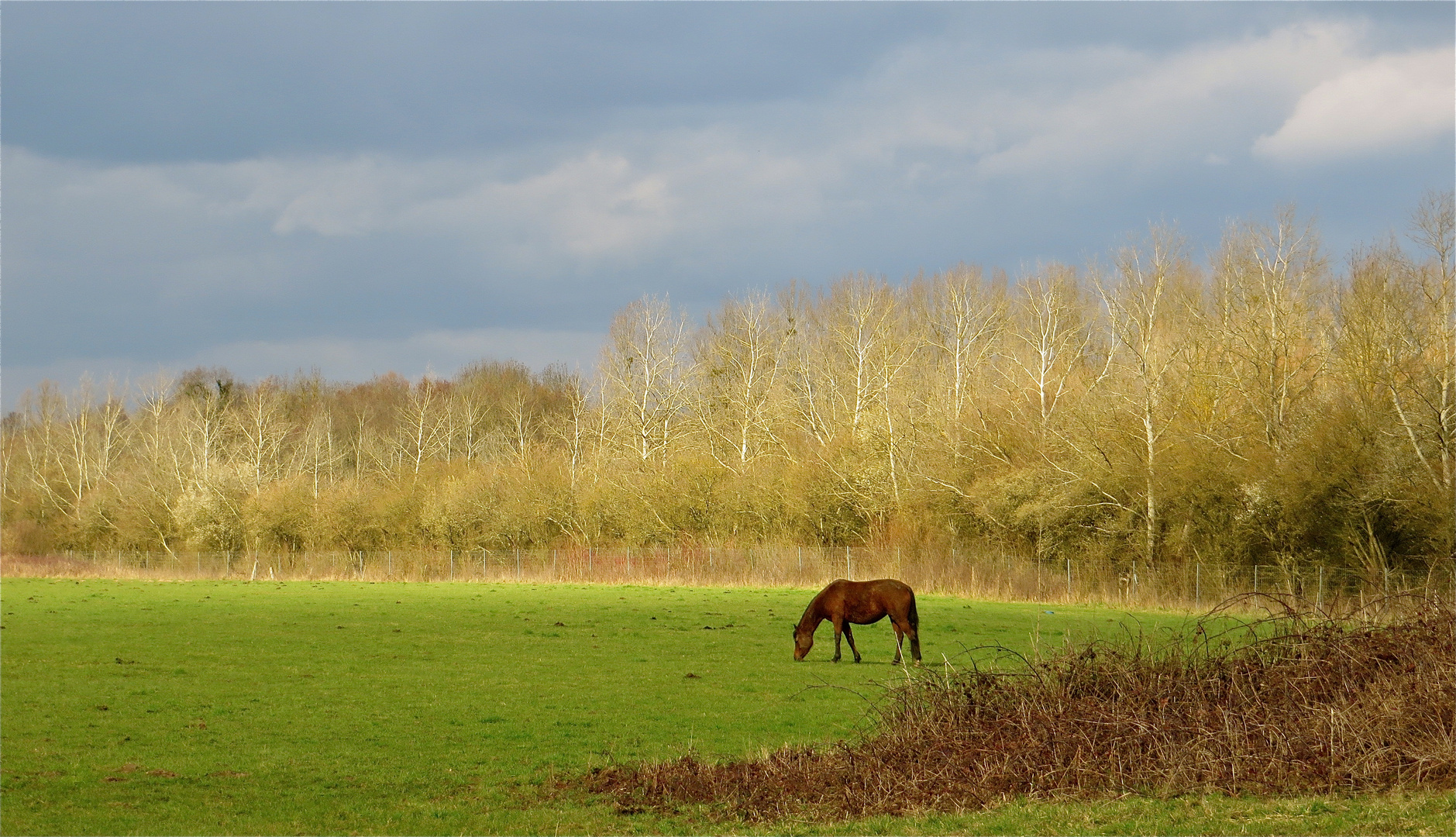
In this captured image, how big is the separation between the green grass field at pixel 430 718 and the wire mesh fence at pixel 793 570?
1004 cm

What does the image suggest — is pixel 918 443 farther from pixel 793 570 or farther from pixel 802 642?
pixel 802 642

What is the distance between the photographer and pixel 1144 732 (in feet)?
36.6

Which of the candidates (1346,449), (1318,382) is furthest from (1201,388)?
(1346,449)

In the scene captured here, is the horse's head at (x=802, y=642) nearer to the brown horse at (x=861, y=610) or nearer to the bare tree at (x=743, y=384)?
the brown horse at (x=861, y=610)

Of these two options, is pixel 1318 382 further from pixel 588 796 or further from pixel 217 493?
pixel 217 493

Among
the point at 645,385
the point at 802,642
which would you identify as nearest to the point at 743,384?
the point at 645,385

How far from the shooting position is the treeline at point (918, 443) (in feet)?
134

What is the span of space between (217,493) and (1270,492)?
71878 mm

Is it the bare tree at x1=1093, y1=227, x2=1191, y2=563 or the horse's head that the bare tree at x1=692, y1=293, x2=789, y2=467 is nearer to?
the bare tree at x1=1093, y1=227, x2=1191, y2=563

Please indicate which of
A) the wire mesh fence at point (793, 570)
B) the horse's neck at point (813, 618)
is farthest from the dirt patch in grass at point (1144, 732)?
the wire mesh fence at point (793, 570)

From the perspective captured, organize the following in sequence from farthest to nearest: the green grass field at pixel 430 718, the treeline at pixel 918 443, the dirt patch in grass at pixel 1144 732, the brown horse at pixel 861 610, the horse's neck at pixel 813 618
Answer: the treeline at pixel 918 443, the horse's neck at pixel 813 618, the brown horse at pixel 861 610, the green grass field at pixel 430 718, the dirt patch in grass at pixel 1144 732

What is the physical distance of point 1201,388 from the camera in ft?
157

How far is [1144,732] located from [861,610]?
40.8 feet

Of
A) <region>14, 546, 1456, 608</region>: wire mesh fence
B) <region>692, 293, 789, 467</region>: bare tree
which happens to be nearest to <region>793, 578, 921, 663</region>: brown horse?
<region>14, 546, 1456, 608</region>: wire mesh fence
